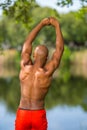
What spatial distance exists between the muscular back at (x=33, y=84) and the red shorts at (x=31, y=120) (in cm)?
11

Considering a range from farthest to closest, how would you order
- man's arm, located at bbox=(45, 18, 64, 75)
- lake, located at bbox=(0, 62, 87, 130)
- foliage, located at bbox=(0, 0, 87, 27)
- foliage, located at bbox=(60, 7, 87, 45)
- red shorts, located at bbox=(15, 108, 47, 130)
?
foliage, located at bbox=(60, 7, 87, 45)
lake, located at bbox=(0, 62, 87, 130)
foliage, located at bbox=(0, 0, 87, 27)
man's arm, located at bbox=(45, 18, 64, 75)
red shorts, located at bbox=(15, 108, 47, 130)

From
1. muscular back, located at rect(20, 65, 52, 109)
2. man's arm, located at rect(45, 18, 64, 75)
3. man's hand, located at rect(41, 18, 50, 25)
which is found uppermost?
man's hand, located at rect(41, 18, 50, 25)

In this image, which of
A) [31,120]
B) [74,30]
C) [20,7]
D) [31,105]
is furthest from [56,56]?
[74,30]

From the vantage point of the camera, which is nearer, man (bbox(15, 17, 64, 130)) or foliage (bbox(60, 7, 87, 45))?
man (bbox(15, 17, 64, 130))

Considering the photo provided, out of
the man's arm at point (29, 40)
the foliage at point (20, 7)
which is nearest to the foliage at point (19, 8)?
the foliage at point (20, 7)

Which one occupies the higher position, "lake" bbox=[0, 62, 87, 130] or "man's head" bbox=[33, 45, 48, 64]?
"man's head" bbox=[33, 45, 48, 64]

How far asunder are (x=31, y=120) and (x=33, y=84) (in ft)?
1.58

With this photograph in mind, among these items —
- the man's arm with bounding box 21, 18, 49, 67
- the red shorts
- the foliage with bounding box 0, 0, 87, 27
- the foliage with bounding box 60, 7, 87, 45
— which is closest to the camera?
the red shorts

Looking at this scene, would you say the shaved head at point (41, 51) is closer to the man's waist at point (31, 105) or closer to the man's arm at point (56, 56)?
the man's arm at point (56, 56)

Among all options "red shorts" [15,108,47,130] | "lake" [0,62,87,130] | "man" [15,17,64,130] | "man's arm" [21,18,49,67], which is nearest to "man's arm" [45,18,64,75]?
"man" [15,17,64,130]

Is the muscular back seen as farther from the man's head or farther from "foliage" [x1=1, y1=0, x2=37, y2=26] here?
"foliage" [x1=1, y1=0, x2=37, y2=26]

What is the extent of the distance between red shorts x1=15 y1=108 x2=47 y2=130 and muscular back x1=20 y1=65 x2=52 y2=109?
109 mm

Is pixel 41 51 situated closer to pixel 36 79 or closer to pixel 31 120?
pixel 36 79

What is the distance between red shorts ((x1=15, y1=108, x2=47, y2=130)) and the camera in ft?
20.9
